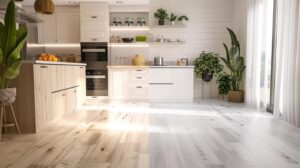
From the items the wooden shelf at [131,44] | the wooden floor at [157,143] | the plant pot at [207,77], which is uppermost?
the wooden shelf at [131,44]

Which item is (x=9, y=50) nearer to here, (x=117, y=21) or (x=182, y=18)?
(x=117, y=21)

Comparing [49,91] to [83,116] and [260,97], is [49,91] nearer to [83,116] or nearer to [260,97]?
[83,116]

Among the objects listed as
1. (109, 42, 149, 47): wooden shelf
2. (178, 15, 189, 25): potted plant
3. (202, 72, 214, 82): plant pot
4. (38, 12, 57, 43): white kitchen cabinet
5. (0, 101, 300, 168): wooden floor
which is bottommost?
(0, 101, 300, 168): wooden floor

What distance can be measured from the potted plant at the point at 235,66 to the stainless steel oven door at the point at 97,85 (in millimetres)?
2814

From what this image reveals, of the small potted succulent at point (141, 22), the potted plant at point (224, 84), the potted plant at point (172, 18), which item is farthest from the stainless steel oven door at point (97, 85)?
the potted plant at point (224, 84)

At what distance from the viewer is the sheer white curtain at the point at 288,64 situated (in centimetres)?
338

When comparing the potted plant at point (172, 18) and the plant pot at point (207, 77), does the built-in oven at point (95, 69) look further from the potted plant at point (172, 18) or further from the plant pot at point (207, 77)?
the plant pot at point (207, 77)

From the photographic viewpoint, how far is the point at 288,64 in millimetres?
3547

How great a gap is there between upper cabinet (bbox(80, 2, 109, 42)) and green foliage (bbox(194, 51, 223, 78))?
7.55ft

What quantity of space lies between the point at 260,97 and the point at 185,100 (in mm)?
1635

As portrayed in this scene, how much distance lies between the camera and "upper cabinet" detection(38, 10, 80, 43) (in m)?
6.20

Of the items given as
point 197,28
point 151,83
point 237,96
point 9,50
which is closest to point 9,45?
point 9,50

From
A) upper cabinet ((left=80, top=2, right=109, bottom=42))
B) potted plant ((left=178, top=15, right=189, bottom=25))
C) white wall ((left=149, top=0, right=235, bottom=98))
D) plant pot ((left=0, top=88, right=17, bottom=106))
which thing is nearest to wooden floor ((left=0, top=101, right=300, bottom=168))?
plant pot ((left=0, top=88, right=17, bottom=106))

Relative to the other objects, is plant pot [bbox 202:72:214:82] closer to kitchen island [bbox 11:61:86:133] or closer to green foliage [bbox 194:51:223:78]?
green foliage [bbox 194:51:223:78]
